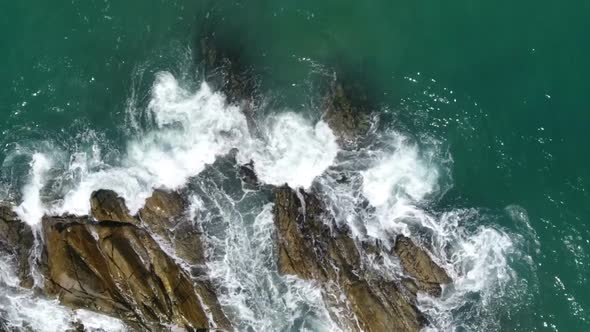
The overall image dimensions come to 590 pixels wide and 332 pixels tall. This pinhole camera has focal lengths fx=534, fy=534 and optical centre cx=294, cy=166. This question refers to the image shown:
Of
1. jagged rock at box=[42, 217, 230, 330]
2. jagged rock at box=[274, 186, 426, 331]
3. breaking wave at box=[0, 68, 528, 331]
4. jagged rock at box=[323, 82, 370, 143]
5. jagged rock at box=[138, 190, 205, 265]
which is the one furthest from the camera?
jagged rock at box=[323, 82, 370, 143]

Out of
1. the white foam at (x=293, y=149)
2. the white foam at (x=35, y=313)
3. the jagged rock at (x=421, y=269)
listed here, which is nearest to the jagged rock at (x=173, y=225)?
the white foam at (x=293, y=149)

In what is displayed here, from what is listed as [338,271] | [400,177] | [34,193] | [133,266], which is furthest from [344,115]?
[34,193]

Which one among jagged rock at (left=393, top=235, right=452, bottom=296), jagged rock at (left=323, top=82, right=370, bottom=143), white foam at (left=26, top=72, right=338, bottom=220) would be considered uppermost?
jagged rock at (left=323, top=82, right=370, bottom=143)

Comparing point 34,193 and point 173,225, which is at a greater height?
point 173,225

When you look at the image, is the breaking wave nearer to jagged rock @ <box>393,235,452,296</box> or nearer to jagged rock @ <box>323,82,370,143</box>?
jagged rock @ <box>393,235,452,296</box>

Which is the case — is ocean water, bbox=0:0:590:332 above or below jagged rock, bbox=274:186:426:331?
above

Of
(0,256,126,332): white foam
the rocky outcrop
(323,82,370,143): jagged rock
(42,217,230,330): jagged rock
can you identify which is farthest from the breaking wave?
(42,217,230,330): jagged rock

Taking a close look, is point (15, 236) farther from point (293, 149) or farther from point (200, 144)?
point (293, 149)
